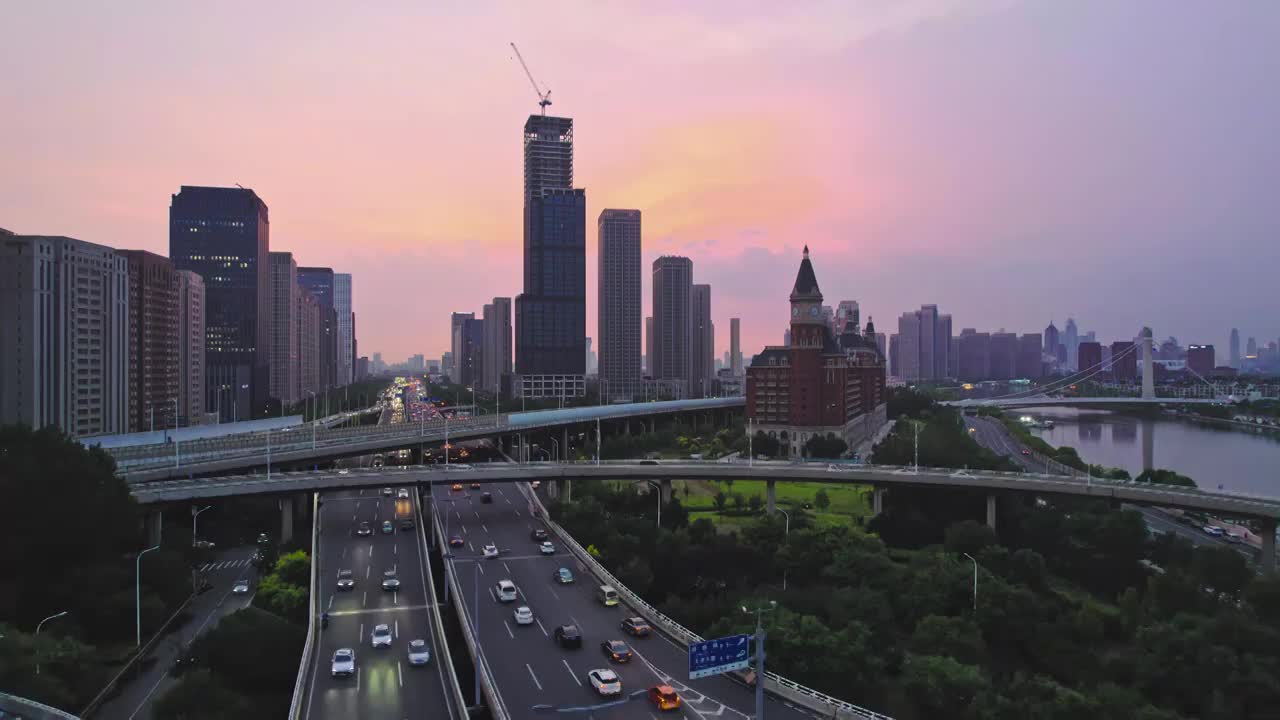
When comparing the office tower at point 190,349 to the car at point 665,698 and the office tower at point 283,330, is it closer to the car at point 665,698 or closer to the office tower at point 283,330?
the office tower at point 283,330

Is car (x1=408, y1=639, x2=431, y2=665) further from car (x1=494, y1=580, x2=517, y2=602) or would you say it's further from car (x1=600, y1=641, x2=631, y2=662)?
car (x1=600, y1=641, x2=631, y2=662)

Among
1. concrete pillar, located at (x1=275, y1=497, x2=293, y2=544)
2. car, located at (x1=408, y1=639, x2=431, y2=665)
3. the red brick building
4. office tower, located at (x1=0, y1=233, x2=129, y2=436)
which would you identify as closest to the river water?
the red brick building

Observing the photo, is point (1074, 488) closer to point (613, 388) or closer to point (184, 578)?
point (184, 578)

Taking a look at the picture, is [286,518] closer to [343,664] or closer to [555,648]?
[343,664]

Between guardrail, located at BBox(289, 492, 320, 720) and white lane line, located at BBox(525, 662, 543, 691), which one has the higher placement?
guardrail, located at BBox(289, 492, 320, 720)

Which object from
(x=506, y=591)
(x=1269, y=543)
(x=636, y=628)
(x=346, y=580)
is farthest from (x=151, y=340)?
(x=1269, y=543)
